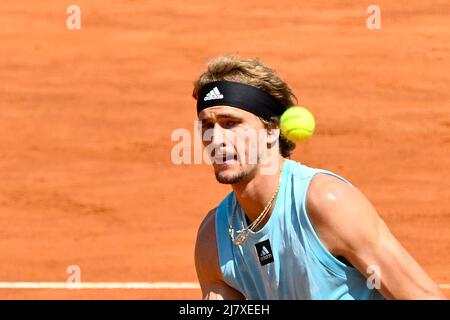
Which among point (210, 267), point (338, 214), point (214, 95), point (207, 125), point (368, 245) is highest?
point (214, 95)

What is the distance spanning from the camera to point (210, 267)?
19.0ft

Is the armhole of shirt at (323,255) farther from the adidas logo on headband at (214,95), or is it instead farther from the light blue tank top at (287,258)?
the adidas logo on headband at (214,95)

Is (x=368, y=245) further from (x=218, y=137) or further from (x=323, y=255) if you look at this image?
(x=218, y=137)

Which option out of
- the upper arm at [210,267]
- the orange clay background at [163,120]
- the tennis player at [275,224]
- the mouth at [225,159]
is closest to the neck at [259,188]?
the tennis player at [275,224]

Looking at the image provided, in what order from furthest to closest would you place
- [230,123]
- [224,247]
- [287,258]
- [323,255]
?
[224,247] → [230,123] → [287,258] → [323,255]

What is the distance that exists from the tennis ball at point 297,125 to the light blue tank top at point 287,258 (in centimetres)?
15

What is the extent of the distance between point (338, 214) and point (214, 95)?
1052mm

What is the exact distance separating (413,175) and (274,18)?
8.77 ft

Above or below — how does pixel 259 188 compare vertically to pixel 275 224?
above

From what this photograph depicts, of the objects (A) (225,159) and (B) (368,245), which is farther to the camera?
(A) (225,159)

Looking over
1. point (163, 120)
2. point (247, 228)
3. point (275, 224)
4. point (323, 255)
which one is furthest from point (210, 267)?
point (163, 120)

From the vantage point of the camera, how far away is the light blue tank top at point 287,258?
17.0 feet

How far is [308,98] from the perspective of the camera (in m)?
11.8
